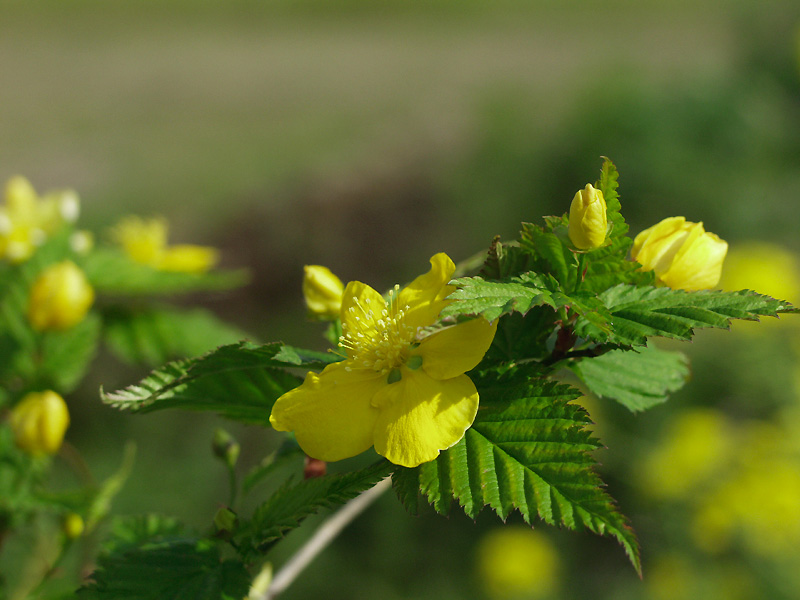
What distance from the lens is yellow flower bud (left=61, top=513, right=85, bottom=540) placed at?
1.12 metres

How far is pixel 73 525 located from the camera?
3.69 ft

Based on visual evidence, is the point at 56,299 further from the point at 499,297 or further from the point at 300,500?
the point at 499,297

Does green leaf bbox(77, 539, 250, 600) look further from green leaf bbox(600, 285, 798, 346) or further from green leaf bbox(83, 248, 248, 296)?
green leaf bbox(83, 248, 248, 296)

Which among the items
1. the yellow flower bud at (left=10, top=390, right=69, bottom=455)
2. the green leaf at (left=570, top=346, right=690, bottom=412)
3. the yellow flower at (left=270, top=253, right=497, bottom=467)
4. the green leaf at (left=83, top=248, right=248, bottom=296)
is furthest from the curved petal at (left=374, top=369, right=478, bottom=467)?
the green leaf at (left=83, top=248, right=248, bottom=296)

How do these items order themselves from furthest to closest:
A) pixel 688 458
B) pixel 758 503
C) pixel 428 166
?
1. pixel 428 166
2. pixel 688 458
3. pixel 758 503

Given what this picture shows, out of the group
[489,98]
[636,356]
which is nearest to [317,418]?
[636,356]

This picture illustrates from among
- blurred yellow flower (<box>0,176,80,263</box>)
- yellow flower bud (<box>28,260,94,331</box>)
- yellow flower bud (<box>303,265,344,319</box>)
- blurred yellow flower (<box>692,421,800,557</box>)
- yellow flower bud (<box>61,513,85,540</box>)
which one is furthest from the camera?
blurred yellow flower (<box>692,421,800,557</box>)

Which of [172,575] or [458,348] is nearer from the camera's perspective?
[458,348]

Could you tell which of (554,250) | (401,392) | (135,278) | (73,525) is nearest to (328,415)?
(401,392)

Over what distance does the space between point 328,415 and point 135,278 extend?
104 cm

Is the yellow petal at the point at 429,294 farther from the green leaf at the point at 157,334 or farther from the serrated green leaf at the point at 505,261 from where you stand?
the green leaf at the point at 157,334

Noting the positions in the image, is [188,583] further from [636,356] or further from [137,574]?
[636,356]

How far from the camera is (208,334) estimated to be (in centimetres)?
164

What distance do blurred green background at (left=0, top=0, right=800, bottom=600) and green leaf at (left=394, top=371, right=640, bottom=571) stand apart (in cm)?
275
